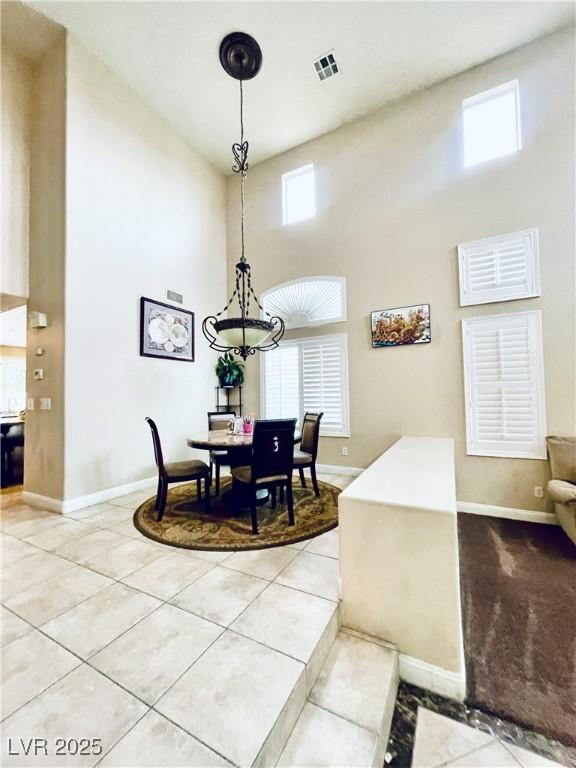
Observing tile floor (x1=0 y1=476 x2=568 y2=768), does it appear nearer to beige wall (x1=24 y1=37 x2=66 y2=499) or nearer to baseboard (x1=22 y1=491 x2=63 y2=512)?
baseboard (x1=22 y1=491 x2=63 y2=512)

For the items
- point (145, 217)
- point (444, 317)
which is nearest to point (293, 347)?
point (444, 317)

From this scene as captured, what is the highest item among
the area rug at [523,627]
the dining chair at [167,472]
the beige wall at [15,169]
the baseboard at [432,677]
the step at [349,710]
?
the beige wall at [15,169]

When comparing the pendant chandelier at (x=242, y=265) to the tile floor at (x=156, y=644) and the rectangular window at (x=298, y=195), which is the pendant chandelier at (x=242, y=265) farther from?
the tile floor at (x=156, y=644)

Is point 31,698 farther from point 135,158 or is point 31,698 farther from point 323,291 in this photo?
point 135,158

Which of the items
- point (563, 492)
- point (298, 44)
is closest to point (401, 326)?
point (563, 492)

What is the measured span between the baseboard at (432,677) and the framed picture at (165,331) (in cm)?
423

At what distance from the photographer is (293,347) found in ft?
17.5

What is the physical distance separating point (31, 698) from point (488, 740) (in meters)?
1.93

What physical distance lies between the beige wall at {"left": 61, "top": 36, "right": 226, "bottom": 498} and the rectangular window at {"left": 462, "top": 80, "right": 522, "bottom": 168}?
425 cm

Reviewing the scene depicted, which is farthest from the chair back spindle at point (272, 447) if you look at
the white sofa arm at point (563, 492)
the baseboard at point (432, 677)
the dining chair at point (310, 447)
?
the white sofa arm at point (563, 492)

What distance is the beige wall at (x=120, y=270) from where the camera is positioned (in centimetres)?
356

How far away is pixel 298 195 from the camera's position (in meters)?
5.47

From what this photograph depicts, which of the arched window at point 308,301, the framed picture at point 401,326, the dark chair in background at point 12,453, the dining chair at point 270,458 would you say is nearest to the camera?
the dining chair at point 270,458

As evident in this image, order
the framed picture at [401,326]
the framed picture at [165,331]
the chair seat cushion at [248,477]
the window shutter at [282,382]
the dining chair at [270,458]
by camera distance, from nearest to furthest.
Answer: the dining chair at [270,458]
the chair seat cushion at [248,477]
the framed picture at [401,326]
the framed picture at [165,331]
the window shutter at [282,382]
